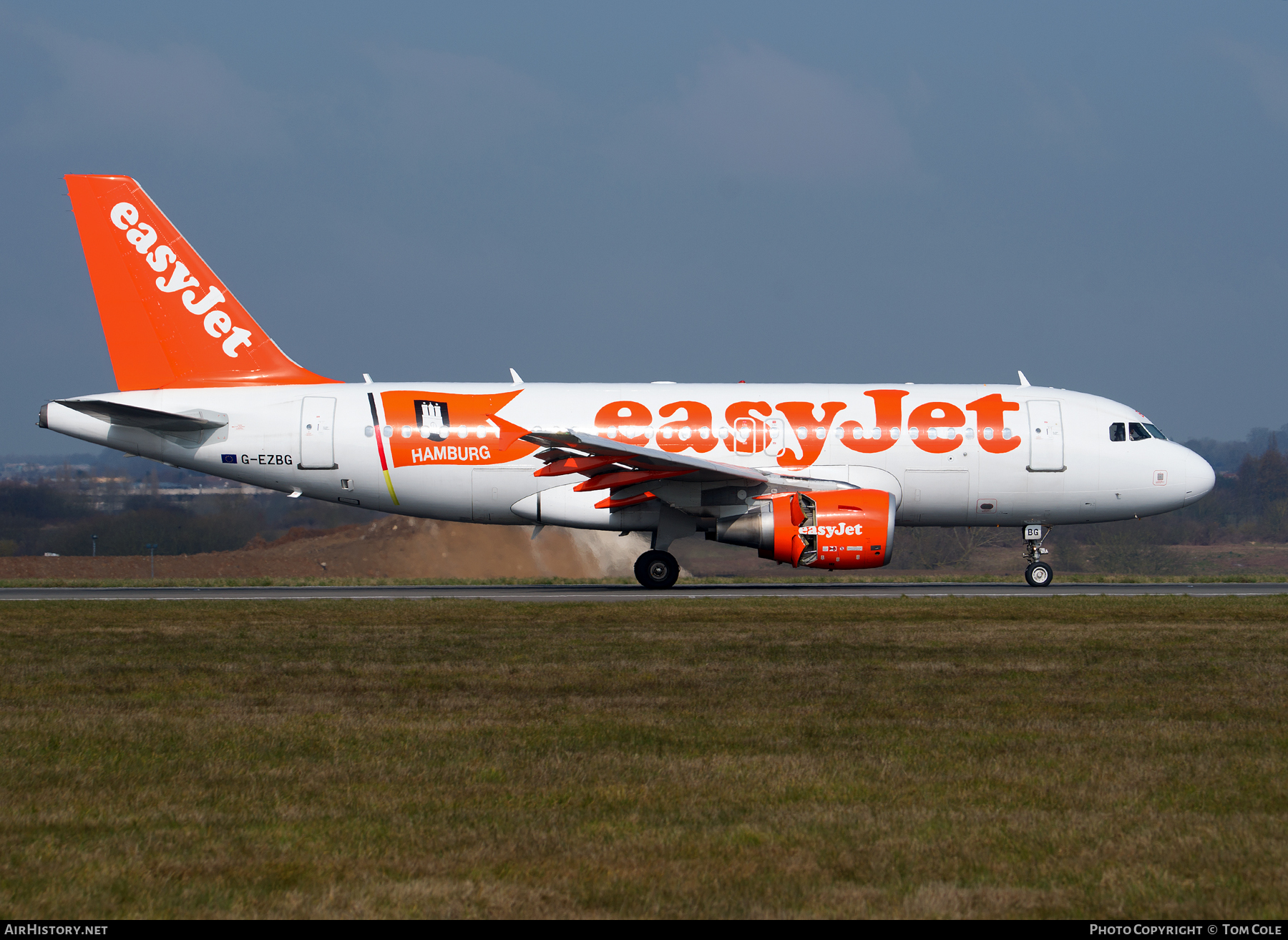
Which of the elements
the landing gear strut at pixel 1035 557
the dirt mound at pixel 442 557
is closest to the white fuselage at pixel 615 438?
the landing gear strut at pixel 1035 557

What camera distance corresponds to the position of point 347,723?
941cm

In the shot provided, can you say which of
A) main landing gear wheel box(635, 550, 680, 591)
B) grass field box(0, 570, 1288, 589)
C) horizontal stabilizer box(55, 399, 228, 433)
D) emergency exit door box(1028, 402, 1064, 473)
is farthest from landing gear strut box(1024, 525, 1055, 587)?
horizontal stabilizer box(55, 399, 228, 433)

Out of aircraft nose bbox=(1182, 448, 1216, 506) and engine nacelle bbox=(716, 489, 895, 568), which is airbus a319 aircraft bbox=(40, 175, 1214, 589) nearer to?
aircraft nose bbox=(1182, 448, 1216, 506)

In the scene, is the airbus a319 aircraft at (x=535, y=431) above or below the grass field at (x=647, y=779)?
above

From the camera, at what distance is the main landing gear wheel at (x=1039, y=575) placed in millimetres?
25094

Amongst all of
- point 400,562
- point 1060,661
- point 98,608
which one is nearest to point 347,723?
point 1060,661

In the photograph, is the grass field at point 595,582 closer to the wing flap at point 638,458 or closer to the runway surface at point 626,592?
the runway surface at point 626,592

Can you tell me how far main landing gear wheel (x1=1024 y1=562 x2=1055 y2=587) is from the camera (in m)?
25.1

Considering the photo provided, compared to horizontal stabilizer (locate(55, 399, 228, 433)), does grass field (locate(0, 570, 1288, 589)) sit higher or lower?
lower

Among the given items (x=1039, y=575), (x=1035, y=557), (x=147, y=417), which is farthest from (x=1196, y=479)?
(x=147, y=417)

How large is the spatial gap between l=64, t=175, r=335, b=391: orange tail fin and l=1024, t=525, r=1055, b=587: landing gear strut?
1548 cm

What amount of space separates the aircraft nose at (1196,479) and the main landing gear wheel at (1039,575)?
323 centimetres

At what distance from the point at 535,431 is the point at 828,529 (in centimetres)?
581

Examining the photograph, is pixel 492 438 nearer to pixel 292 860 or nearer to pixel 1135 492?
pixel 1135 492
